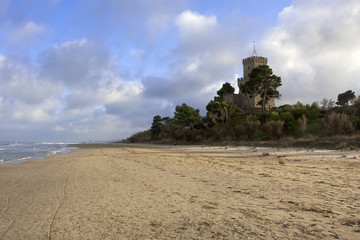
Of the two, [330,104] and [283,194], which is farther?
[330,104]

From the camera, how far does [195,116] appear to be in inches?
2092

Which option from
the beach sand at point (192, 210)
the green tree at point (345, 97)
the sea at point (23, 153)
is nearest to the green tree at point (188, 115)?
the sea at point (23, 153)

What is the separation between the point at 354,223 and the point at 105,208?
172 inches

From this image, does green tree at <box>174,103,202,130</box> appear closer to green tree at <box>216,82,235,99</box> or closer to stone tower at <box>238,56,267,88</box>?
green tree at <box>216,82,235,99</box>

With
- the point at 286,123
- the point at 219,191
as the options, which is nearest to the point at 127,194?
the point at 219,191

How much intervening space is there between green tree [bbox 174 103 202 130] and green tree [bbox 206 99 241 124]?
292 cm

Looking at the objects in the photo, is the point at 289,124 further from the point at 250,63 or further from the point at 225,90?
the point at 250,63

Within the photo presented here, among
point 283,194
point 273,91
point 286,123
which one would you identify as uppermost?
point 273,91

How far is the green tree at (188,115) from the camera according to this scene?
171 feet

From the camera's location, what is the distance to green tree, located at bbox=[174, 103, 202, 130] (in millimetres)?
52253

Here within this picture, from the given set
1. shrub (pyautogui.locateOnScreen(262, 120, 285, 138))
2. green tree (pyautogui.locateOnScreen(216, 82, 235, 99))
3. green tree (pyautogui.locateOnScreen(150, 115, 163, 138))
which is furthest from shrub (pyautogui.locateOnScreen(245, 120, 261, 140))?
green tree (pyautogui.locateOnScreen(150, 115, 163, 138))

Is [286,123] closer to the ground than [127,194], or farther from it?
farther from it

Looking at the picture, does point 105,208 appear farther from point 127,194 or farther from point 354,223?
point 354,223

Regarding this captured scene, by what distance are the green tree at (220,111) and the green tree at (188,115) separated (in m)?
2.92
